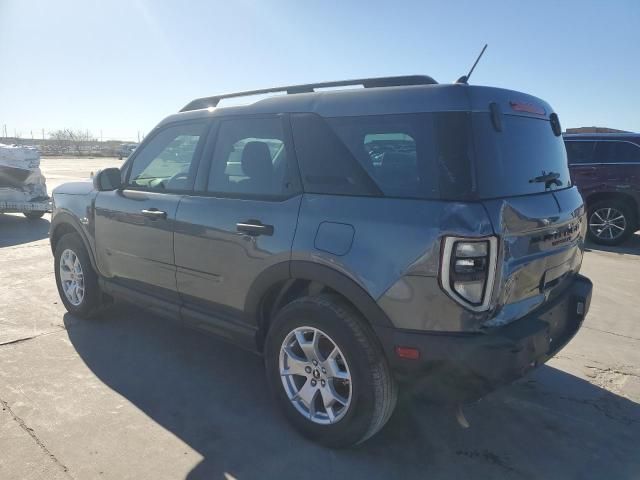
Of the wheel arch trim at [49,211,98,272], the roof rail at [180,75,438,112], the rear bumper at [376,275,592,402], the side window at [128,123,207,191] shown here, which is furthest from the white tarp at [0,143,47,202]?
the rear bumper at [376,275,592,402]

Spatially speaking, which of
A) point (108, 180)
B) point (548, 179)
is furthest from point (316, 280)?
point (108, 180)

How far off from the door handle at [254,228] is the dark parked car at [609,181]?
7776 mm

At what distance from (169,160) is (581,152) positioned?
814cm

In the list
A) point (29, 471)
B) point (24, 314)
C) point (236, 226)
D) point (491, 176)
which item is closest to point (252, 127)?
point (236, 226)

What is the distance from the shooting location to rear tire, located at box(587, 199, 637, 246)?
8742 mm

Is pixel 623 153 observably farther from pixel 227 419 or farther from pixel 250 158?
pixel 227 419

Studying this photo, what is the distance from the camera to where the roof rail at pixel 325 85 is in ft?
8.74

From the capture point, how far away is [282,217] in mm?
2828

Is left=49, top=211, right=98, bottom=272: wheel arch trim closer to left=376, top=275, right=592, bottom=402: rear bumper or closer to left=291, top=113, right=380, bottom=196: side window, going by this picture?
left=291, top=113, right=380, bottom=196: side window

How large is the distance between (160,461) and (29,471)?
2.07ft

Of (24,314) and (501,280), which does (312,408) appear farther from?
(24,314)

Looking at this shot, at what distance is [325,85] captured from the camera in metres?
3.04

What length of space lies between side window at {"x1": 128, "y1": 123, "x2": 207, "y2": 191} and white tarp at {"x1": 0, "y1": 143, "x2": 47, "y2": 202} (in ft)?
23.3

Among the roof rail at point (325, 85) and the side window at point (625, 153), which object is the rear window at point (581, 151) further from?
the roof rail at point (325, 85)
